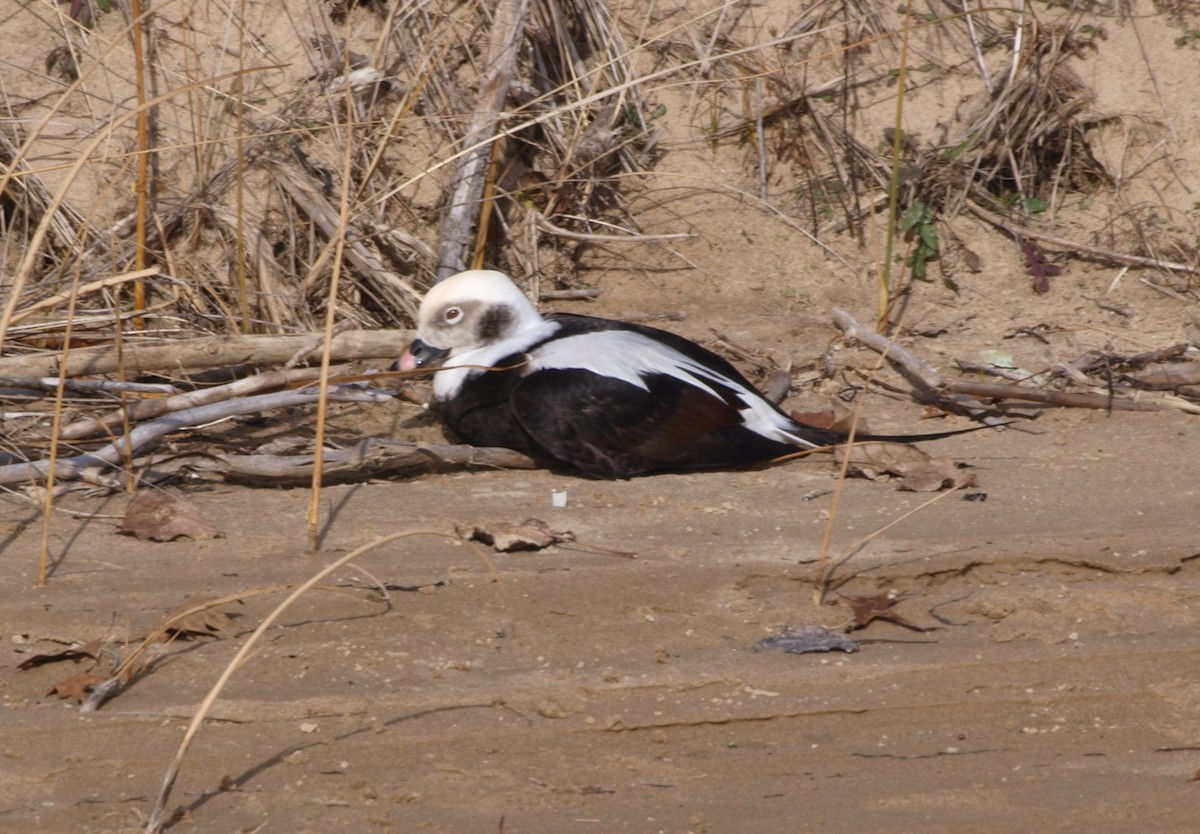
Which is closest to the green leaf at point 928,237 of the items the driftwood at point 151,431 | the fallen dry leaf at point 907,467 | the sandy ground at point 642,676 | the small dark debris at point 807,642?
the fallen dry leaf at point 907,467

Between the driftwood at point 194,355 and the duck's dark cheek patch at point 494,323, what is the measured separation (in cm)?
40

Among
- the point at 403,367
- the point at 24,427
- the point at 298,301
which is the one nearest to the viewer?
the point at 24,427

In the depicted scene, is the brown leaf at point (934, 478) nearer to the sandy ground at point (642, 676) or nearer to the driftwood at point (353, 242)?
the sandy ground at point (642, 676)

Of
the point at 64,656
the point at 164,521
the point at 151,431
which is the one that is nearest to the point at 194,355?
the point at 151,431

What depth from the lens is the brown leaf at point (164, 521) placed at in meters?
3.72

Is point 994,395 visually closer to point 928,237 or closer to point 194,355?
point 928,237

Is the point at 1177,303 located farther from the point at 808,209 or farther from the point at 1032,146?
the point at 808,209

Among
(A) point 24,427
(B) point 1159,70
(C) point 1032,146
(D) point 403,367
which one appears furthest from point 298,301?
(B) point 1159,70

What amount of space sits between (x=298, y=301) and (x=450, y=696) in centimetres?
297

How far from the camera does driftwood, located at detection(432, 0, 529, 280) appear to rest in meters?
5.65

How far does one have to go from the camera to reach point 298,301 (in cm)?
557

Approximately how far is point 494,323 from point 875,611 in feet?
6.69

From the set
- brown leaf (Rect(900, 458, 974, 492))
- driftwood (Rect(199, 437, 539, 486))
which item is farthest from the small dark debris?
driftwood (Rect(199, 437, 539, 486))

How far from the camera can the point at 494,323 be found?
4.91m
